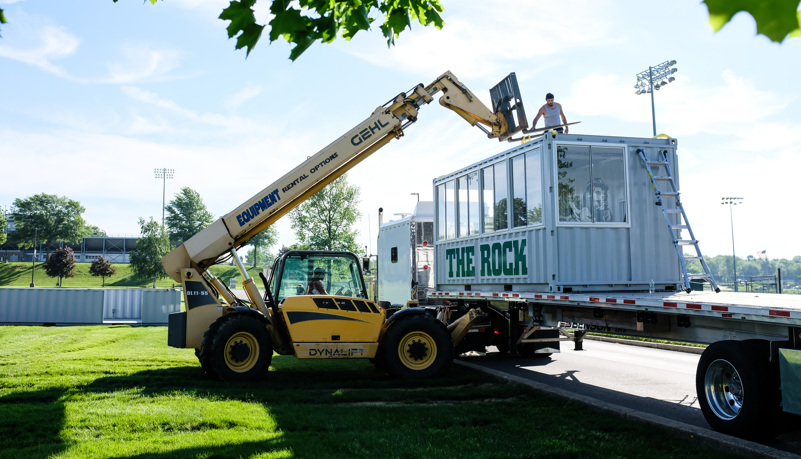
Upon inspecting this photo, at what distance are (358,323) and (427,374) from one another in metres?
1.35

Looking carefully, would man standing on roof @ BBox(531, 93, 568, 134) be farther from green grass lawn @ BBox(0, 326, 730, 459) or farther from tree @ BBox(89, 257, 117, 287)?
tree @ BBox(89, 257, 117, 287)

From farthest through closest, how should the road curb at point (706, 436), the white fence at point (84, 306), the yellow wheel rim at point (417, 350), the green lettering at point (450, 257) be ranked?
the white fence at point (84, 306) < the green lettering at point (450, 257) < the yellow wheel rim at point (417, 350) < the road curb at point (706, 436)

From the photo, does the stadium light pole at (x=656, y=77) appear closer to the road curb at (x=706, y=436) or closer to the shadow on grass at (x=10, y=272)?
the road curb at (x=706, y=436)

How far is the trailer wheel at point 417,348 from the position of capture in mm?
9688

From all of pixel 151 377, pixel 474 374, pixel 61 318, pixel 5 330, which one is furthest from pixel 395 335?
pixel 61 318

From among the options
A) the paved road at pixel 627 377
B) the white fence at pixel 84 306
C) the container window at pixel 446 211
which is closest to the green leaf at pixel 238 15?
the paved road at pixel 627 377

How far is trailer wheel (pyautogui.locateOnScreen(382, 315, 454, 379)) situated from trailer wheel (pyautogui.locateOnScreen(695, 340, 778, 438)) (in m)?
4.25

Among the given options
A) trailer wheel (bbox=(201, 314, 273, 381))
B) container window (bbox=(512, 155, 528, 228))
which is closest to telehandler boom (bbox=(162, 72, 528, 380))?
trailer wheel (bbox=(201, 314, 273, 381))

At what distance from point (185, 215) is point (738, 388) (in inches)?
3206

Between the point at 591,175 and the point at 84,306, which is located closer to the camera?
the point at 591,175

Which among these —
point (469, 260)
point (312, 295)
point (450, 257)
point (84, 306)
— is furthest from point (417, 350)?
point (84, 306)

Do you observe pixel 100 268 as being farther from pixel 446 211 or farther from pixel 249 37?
pixel 249 37

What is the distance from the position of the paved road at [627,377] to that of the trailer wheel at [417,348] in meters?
1.24

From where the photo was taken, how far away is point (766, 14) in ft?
5.27
